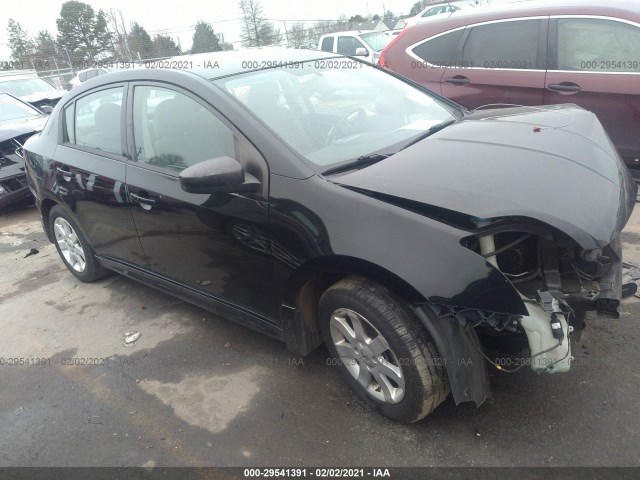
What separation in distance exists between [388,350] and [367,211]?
25.8 inches

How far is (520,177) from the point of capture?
207 centimetres

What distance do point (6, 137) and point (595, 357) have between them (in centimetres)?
691

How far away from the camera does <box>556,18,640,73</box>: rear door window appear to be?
4.32 metres

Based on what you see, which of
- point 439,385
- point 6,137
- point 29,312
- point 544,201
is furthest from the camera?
point 6,137

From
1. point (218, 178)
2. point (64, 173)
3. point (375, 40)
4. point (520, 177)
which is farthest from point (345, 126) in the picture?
point (375, 40)

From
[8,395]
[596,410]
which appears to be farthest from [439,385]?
[8,395]

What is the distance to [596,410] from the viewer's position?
236 cm

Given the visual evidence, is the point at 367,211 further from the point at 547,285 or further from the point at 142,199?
the point at 142,199

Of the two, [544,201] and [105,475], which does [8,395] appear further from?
[544,201]

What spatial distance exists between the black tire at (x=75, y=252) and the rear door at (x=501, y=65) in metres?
3.83

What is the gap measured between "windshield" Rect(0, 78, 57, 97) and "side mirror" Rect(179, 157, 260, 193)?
11097 mm

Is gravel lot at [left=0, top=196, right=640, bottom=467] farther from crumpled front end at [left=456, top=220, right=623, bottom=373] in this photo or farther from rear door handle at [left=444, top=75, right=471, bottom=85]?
rear door handle at [left=444, top=75, right=471, bottom=85]

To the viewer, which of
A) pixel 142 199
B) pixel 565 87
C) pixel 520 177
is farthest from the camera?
pixel 565 87

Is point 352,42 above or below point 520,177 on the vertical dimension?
above
